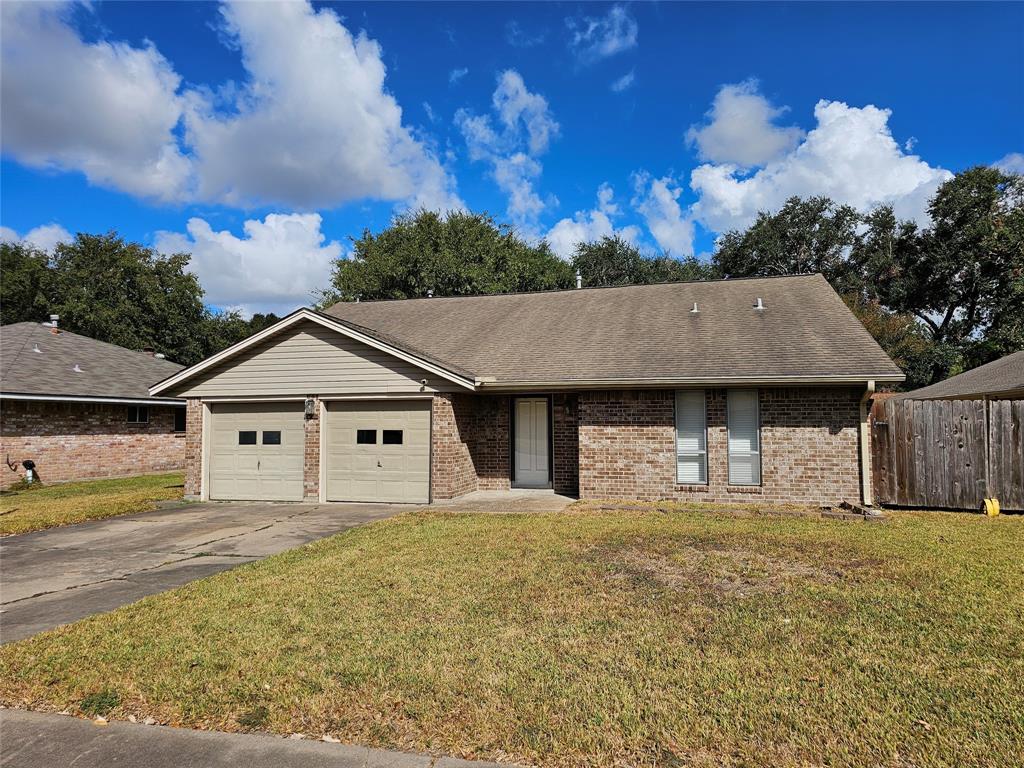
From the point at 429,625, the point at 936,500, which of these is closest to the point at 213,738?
the point at 429,625

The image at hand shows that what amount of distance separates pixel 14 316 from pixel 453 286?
97.6 feet

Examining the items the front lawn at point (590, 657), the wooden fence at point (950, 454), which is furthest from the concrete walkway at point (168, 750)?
the wooden fence at point (950, 454)

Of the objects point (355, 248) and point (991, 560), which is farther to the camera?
point (355, 248)

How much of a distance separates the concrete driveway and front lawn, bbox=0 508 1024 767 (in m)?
0.66

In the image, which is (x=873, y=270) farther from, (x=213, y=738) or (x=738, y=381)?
(x=213, y=738)

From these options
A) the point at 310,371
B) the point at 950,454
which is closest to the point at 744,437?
the point at 950,454

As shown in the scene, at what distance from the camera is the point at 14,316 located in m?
39.0

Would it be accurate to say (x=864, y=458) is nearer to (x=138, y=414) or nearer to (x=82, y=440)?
(x=82, y=440)

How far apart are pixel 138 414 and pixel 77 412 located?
87.4 inches

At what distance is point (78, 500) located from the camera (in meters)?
13.6

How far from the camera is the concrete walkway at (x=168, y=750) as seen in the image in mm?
3146

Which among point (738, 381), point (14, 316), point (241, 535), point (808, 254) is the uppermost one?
point (808, 254)

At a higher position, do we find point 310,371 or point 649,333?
point 649,333

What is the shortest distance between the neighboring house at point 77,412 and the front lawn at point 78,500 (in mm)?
927
